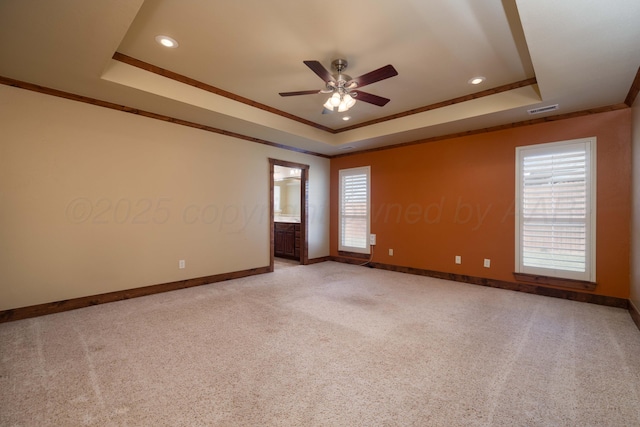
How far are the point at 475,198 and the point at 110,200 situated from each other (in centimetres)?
539

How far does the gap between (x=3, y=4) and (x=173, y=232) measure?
2878mm

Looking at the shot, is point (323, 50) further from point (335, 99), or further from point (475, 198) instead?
point (475, 198)

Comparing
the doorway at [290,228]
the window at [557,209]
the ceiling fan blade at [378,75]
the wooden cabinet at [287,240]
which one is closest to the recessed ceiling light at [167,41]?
the ceiling fan blade at [378,75]

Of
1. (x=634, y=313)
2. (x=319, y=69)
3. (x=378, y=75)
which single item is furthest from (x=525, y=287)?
(x=319, y=69)

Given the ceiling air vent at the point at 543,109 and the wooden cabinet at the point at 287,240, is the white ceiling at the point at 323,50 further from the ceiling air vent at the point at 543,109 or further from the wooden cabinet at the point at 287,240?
the wooden cabinet at the point at 287,240

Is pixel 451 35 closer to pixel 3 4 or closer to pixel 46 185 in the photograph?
pixel 3 4

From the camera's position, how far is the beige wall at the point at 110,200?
10.0 ft

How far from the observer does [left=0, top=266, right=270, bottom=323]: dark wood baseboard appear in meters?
3.03

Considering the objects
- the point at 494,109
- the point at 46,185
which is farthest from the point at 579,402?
the point at 46,185

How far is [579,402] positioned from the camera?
175 centimetres

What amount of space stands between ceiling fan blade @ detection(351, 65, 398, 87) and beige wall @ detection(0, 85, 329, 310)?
2878mm

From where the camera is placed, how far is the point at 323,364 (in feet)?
7.10

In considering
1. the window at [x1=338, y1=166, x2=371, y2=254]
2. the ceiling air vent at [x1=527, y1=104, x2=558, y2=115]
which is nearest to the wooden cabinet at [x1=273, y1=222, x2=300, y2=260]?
the window at [x1=338, y1=166, x2=371, y2=254]

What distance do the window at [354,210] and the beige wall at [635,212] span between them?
3811 mm
